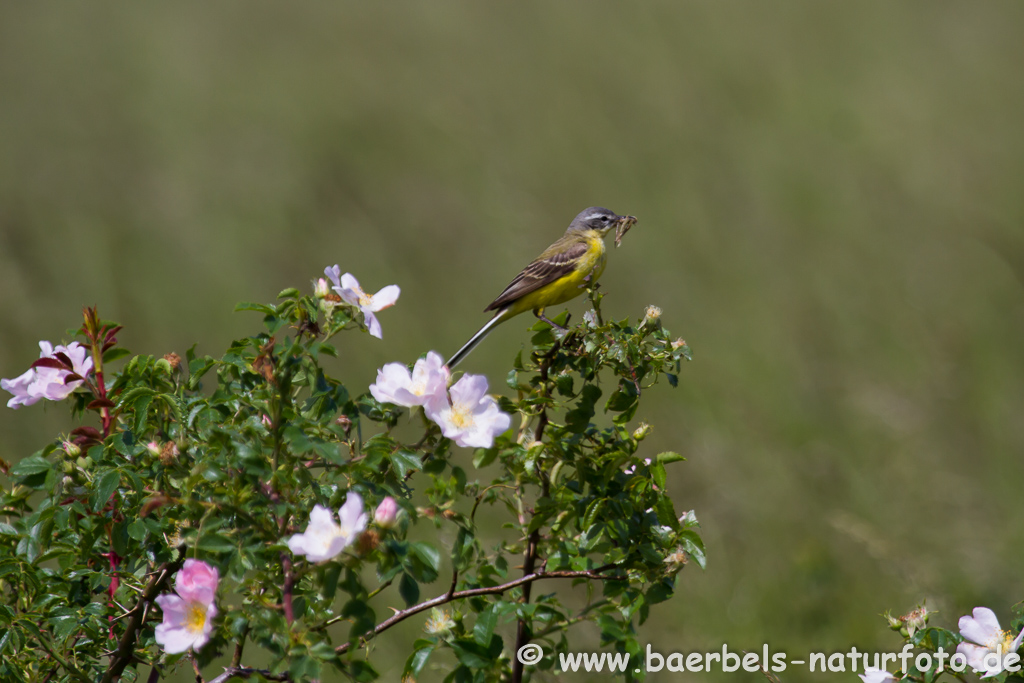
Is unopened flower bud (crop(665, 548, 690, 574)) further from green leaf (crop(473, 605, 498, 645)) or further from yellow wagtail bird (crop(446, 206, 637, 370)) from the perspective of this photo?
yellow wagtail bird (crop(446, 206, 637, 370))

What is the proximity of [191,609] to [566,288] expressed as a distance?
304 centimetres

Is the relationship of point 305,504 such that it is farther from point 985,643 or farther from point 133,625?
point 985,643

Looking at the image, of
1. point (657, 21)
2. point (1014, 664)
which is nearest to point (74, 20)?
point (657, 21)

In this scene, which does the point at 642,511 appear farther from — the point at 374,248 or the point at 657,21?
the point at 657,21

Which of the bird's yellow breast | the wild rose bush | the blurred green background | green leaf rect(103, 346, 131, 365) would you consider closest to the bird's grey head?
the bird's yellow breast

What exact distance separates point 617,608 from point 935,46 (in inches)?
378

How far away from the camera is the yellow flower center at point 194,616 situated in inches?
53.5

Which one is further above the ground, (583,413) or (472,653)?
(583,413)

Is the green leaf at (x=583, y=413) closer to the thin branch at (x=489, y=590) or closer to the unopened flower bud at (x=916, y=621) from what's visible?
the thin branch at (x=489, y=590)

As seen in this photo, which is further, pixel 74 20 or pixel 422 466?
pixel 74 20

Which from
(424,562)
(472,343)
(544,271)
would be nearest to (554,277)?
(544,271)

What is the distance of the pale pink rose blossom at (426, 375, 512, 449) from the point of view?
1579 millimetres

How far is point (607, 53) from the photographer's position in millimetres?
10094

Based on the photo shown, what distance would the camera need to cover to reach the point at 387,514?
1319mm
